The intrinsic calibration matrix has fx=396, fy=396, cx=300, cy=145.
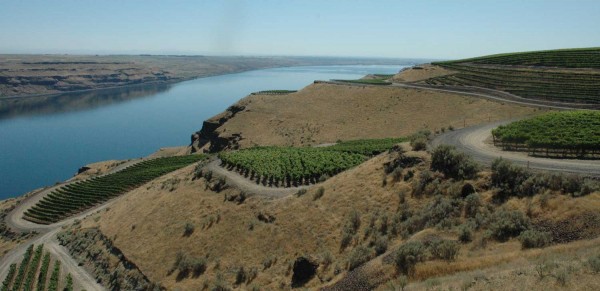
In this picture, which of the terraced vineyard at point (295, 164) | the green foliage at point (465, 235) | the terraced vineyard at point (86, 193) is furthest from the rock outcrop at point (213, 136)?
the green foliage at point (465, 235)

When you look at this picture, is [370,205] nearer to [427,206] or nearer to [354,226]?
[354,226]

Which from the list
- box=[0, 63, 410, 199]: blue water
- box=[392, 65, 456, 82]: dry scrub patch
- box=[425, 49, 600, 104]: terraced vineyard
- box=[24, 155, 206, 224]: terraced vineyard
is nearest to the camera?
box=[24, 155, 206, 224]: terraced vineyard

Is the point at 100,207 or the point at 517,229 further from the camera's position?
the point at 100,207

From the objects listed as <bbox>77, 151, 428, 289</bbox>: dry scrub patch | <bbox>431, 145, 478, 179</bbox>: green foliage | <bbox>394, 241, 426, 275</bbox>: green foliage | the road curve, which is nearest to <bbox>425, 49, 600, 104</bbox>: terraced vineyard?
the road curve

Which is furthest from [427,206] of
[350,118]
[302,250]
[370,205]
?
[350,118]

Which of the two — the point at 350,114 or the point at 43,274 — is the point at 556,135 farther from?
the point at 350,114

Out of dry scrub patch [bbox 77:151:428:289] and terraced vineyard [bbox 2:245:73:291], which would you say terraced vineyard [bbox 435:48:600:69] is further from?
terraced vineyard [bbox 2:245:73:291]

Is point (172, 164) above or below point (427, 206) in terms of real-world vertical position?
below

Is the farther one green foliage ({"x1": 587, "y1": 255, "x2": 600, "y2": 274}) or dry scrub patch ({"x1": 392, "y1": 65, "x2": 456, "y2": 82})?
dry scrub patch ({"x1": 392, "y1": 65, "x2": 456, "y2": 82})
